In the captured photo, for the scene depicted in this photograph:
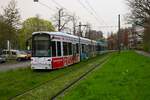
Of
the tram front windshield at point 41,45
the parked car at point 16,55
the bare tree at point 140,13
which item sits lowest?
the parked car at point 16,55

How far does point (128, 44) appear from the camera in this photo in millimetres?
185000

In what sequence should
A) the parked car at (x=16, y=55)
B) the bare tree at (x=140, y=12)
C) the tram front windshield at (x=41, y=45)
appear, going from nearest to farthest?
the tram front windshield at (x=41, y=45), the parked car at (x=16, y=55), the bare tree at (x=140, y=12)

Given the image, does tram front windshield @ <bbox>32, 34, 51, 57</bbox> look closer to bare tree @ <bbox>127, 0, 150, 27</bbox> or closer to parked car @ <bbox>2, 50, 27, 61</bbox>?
parked car @ <bbox>2, 50, 27, 61</bbox>

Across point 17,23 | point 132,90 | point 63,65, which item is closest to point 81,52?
point 63,65

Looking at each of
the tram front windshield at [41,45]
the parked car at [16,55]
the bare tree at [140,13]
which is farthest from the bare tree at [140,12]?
the tram front windshield at [41,45]

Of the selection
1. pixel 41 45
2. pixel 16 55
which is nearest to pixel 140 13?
pixel 16 55

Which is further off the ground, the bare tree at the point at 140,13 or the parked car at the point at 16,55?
the bare tree at the point at 140,13

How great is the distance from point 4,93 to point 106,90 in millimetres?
4123

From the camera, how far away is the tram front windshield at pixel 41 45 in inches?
1077

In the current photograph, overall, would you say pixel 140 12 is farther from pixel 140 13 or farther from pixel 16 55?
pixel 16 55

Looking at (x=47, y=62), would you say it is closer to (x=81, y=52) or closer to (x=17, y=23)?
(x=81, y=52)

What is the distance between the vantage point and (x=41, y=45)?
2742cm

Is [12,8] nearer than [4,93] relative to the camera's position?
No

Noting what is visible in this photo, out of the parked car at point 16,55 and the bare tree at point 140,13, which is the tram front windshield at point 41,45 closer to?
the parked car at point 16,55
